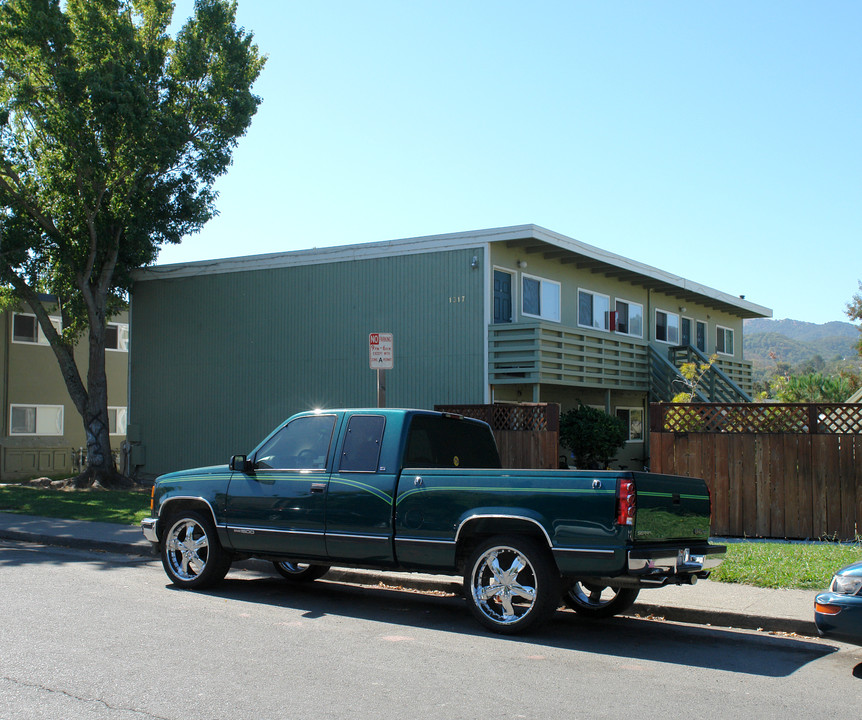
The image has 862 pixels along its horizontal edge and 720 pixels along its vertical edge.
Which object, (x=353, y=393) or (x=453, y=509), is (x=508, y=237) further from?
(x=453, y=509)

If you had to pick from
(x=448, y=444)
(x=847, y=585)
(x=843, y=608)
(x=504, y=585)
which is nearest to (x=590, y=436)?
(x=448, y=444)

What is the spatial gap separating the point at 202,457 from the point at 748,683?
57.5 ft

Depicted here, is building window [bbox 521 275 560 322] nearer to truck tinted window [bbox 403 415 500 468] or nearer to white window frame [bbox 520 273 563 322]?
white window frame [bbox 520 273 563 322]

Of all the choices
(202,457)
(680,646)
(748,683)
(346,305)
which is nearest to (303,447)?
(680,646)

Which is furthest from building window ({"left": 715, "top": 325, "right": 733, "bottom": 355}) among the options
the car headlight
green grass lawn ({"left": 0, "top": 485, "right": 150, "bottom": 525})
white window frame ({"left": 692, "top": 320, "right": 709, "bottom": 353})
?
the car headlight

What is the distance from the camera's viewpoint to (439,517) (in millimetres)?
7680

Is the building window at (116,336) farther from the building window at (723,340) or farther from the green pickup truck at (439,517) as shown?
the green pickup truck at (439,517)

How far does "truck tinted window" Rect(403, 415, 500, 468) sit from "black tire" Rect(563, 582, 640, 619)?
1640mm

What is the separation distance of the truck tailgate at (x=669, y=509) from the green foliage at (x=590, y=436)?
10.8m

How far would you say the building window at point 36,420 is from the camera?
29.6 meters

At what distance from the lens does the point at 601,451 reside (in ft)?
62.1

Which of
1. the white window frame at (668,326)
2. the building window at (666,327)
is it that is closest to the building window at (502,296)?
the white window frame at (668,326)

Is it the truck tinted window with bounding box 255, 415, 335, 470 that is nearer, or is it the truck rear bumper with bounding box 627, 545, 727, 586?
the truck rear bumper with bounding box 627, 545, 727, 586

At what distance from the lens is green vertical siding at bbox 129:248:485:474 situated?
18.4m
